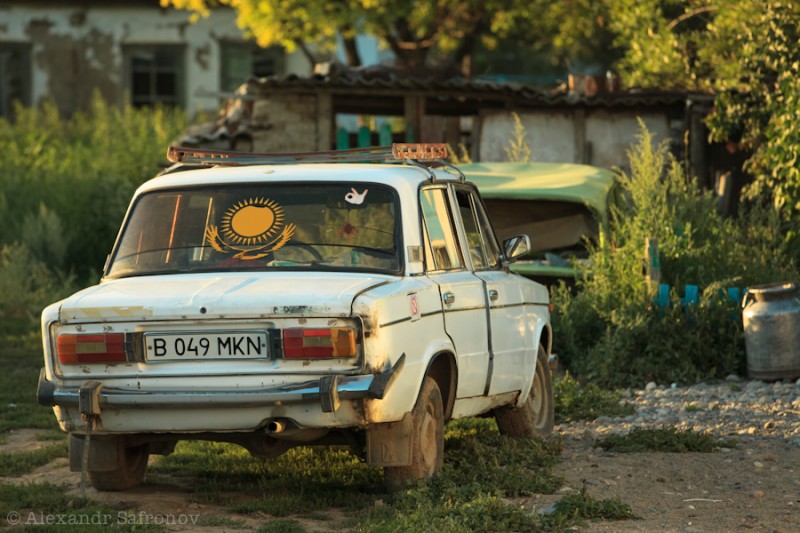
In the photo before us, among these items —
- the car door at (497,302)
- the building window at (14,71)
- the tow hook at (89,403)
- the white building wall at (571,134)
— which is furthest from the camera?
the building window at (14,71)

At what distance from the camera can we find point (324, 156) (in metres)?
7.81

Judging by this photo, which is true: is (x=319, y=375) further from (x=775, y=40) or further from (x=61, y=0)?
(x=61, y=0)

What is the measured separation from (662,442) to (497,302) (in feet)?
4.71

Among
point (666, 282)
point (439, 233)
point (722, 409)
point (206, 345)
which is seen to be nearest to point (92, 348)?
point (206, 345)

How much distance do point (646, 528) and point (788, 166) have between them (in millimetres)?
7058

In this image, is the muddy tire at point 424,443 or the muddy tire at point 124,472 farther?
the muddy tire at point 124,472

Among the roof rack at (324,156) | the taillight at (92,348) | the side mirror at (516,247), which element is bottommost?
the taillight at (92,348)

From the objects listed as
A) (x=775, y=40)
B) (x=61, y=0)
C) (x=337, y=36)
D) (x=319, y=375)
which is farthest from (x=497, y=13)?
(x=319, y=375)

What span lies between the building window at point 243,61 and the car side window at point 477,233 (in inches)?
831

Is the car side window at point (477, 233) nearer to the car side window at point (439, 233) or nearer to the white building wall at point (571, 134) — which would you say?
the car side window at point (439, 233)

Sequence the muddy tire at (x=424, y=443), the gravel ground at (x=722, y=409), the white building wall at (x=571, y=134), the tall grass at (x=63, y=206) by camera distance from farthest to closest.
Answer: the white building wall at (x=571, y=134)
the tall grass at (x=63, y=206)
the gravel ground at (x=722, y=409)
the muddy tire at (x=424, y=443)

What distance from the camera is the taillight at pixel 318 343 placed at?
6.03 meters

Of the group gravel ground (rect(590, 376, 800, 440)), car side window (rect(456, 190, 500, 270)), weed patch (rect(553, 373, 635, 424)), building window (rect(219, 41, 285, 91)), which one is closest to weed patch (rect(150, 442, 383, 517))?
car side window (rect(456, 190, 500, 270))

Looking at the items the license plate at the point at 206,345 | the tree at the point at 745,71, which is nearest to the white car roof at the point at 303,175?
the license plate at the point at 206,345
